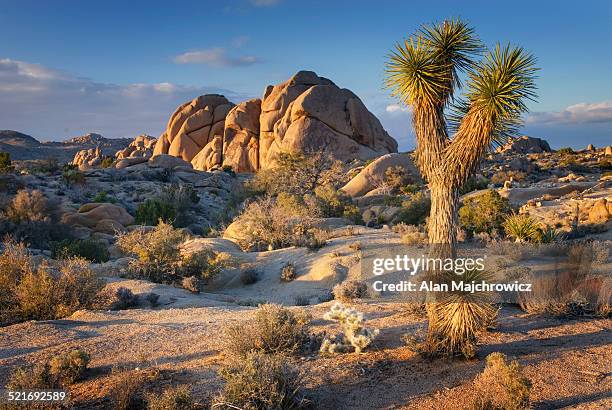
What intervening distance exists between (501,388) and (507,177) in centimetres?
2876

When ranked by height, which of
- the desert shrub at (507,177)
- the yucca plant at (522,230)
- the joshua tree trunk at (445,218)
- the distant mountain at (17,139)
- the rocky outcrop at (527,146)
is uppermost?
the distant mountain at (17,139)

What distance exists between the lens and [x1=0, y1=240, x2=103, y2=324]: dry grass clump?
30.8ft

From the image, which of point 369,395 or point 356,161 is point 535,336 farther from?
point 356,161

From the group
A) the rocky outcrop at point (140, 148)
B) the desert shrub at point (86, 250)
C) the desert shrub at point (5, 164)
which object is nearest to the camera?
the desert shrub at point (86, 250)

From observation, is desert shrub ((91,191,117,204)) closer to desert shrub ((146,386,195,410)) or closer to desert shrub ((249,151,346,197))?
desert shrub ((249,151,346,197))

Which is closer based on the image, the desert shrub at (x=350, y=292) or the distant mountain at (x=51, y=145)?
the desert shrub at (x=350, y=292)

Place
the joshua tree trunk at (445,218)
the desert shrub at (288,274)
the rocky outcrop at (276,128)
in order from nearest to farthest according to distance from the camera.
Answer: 1. the joshua tree trunk at (445,218)
2. the desert shrub at (288,274)
3. the rocky outcrop at (276,128)

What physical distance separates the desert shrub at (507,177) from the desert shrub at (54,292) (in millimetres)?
26332

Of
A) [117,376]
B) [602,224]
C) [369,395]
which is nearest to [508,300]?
[369,395]

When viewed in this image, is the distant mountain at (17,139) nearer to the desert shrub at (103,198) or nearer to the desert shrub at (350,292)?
the desert shrub at (103,198)

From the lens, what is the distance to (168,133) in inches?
2377

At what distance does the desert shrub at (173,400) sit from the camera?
17.4ft

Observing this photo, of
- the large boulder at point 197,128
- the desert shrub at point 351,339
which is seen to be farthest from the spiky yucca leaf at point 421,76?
the large boulder at point 197,128

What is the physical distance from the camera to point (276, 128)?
Answer: 50469 millimetres
